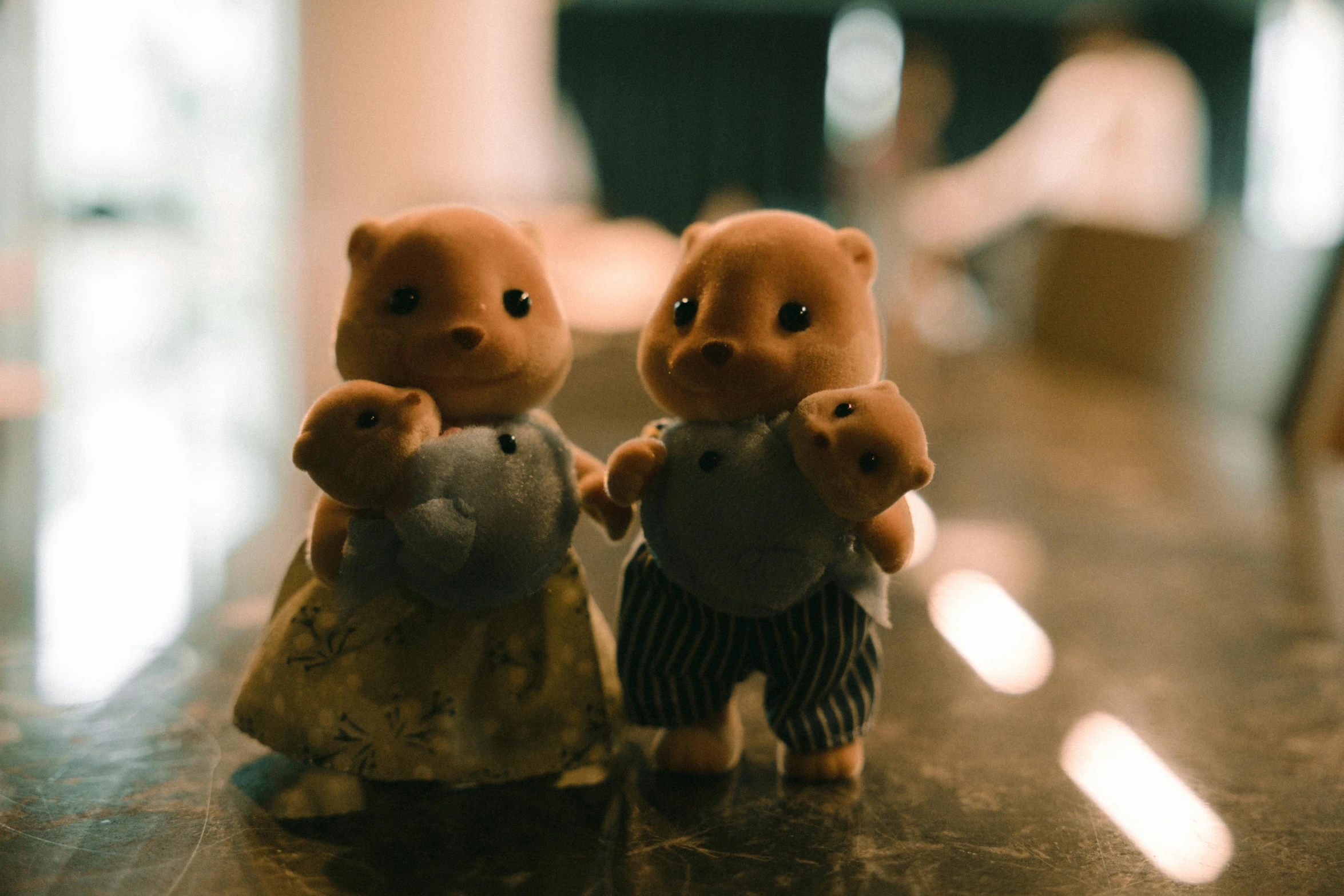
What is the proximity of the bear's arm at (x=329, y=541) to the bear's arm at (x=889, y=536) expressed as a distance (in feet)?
1.05

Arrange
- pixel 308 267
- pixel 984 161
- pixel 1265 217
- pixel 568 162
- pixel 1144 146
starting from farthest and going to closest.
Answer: pixel 568 162, pixel 1265 217, pixel 984 161, pixel 308 267, pixel 1144 146

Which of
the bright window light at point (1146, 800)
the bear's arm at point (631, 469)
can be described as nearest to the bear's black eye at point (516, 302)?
the bear's arm at point (631, 469)

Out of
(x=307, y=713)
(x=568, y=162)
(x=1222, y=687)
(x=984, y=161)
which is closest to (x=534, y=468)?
(x=307, y=713)

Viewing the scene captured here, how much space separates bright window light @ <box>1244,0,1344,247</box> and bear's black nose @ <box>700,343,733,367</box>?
1.87m

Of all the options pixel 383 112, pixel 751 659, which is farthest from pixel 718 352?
pixel 383 112

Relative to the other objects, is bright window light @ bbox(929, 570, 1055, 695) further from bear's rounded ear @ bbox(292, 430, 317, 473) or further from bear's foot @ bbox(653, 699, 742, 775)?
bear's rounded ear @ bbox(292, 430, 317, 473)

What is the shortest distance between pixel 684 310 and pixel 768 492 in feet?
0.43

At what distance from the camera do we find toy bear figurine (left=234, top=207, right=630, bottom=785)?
69cm

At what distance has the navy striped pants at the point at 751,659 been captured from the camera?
2.37ft

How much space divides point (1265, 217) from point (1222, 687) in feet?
15.5

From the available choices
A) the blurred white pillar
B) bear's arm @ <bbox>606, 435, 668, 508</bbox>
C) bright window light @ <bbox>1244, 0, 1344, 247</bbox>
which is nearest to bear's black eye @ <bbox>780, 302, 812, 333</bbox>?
bear's arm @ <bbox>606, 435, 668, 508</bbox>

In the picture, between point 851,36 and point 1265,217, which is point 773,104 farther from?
point 1265,217

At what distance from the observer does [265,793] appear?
2.37ft

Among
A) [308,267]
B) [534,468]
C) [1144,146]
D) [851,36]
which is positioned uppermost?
[851,36]
